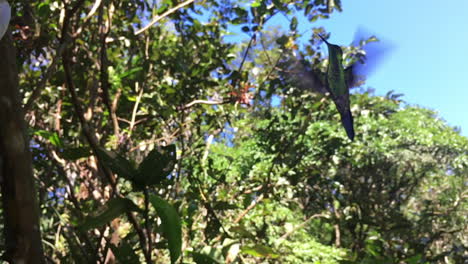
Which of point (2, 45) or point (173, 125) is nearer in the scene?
point (2, 45)

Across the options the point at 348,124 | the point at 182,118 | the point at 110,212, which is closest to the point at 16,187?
the point at 110,212

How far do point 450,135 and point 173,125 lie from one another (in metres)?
7.29

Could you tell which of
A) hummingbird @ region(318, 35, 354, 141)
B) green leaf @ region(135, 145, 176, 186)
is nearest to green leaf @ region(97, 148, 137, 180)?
green leaf @ region(135, 145, 176, 186)

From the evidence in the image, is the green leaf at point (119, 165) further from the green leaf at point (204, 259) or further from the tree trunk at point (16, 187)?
the green leaf at point (204, 259)

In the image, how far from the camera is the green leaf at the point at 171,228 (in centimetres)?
46

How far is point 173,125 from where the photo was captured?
6.73 ft

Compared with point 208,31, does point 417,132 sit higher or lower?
higher

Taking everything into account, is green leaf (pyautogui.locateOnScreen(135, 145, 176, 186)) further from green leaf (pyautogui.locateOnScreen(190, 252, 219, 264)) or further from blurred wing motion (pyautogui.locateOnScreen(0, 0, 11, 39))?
blurred wing motion (pyautogui.locateOnScreen(0, 0, 11, 39))

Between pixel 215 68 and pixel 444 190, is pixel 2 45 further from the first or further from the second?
pixel 444 190

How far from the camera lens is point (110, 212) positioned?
1.62 ft

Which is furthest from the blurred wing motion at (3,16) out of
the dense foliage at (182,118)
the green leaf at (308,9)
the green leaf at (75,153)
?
the green leaf at (308,9)

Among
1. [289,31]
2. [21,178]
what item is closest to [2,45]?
[21,178]

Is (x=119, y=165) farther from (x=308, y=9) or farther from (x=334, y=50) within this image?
(x=308, y=9)

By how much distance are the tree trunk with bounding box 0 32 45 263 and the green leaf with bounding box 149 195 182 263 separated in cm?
13
